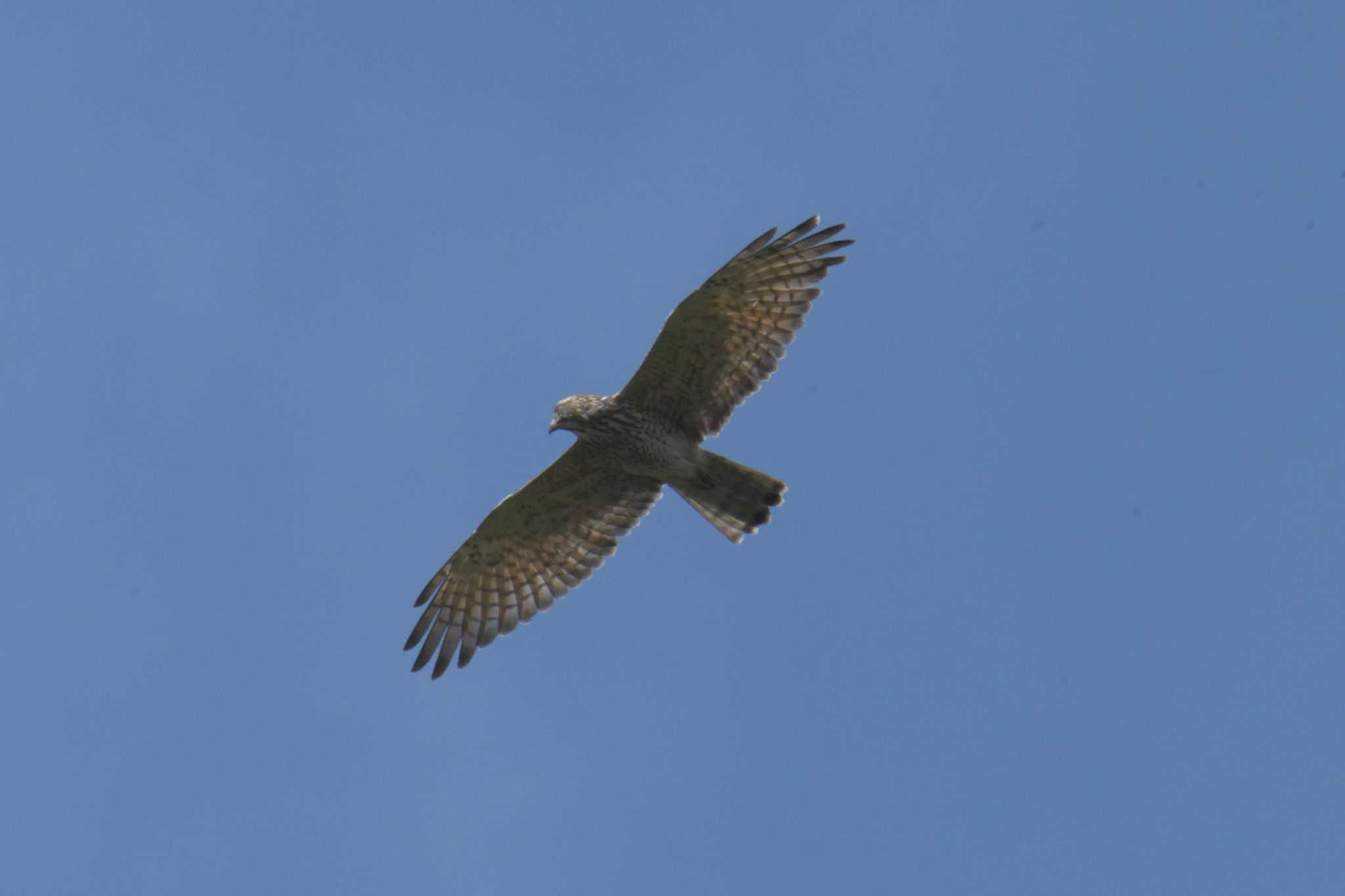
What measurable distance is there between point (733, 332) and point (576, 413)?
1.53m

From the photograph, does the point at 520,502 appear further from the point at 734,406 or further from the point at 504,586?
the point at 734,406

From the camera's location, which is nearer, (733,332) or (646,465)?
(733,332)

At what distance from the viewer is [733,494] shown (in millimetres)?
14945

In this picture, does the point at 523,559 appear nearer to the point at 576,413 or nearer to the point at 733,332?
the point at 576,413

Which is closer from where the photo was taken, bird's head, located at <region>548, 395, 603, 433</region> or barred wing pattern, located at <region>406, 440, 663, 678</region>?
bird's head, located at <region>548, 395, 603, 433</region>

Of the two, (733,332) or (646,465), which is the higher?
(733,332)

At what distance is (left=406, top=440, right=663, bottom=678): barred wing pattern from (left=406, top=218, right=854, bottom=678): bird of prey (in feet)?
0.03

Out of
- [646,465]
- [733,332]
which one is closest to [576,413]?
[646,465]

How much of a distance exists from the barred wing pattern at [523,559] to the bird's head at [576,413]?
834 mm

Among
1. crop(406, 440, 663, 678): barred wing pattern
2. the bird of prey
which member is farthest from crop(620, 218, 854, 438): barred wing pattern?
crop(406, 440, 663, 678): barred wing pattern

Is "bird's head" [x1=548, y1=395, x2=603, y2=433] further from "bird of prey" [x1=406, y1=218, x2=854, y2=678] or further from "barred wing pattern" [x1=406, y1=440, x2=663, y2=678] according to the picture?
"barred wing pattern" [x1=406, y1=440, x2=663, y2=678]

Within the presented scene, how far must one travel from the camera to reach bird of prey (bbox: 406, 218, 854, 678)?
573 inches

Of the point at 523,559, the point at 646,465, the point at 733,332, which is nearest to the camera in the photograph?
the point at 733,332

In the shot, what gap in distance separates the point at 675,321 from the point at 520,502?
7.85 ft
